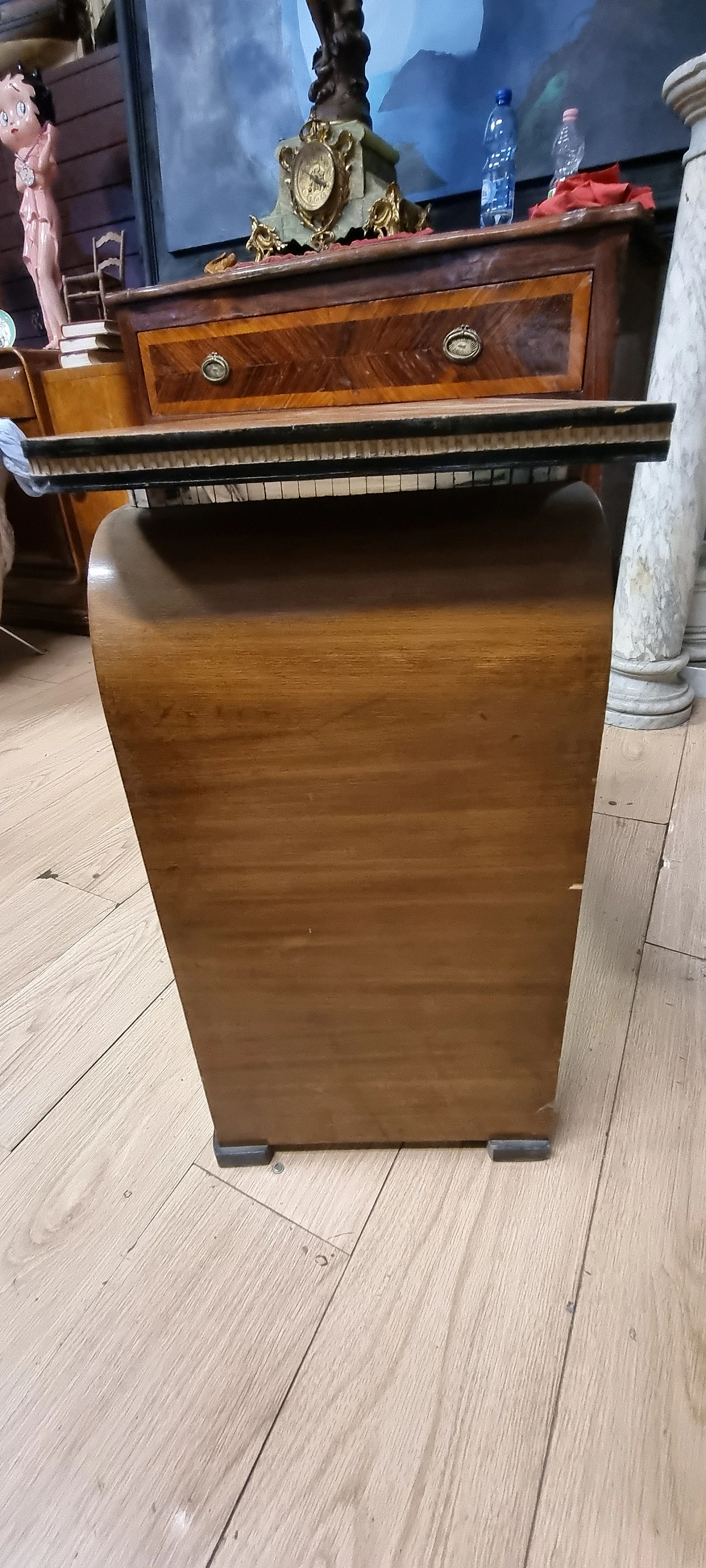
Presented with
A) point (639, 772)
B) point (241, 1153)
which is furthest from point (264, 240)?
point (241, 1153)

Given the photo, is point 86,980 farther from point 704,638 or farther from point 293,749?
point 704,638

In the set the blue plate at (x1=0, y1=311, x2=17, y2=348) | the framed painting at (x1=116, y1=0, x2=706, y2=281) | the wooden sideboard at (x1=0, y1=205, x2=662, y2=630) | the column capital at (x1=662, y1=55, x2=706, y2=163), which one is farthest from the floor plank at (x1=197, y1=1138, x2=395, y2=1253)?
the blue plate at (x1=0, y1=311, x2=17, y2=348)

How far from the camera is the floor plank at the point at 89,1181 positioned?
572 millimetres

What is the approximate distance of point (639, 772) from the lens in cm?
122

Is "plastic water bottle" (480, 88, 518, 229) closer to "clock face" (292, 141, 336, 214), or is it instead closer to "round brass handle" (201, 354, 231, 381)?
"clock face" (292, 141, 336, 214)

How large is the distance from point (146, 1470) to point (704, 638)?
1409mm

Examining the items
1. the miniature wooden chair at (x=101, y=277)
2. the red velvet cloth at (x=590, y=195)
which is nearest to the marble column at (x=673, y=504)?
the red velvet cloth at (x=590, y=195)

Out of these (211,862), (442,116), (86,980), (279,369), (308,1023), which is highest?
(442,116)

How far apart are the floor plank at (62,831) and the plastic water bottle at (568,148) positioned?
3.99 feet

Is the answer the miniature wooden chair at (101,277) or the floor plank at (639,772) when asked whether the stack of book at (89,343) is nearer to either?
the miniature wooden chair at (101,277)

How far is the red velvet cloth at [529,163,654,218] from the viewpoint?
1.00 metres

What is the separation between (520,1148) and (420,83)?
1.74 m

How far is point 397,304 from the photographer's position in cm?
106

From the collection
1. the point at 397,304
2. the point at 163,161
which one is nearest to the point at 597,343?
the point at 397,304
